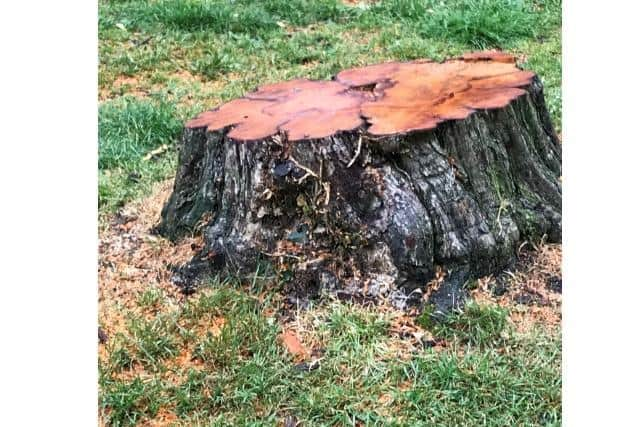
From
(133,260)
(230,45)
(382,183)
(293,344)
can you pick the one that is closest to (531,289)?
(382,183)

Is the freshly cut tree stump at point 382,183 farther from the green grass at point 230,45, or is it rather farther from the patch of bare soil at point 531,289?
the green grass at point 230,45

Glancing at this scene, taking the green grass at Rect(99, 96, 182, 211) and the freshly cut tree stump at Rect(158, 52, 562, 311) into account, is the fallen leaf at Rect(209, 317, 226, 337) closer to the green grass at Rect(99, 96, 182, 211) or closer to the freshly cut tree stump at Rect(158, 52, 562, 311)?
the freshly cut tree stump at Rect(158, 52, 562, 311)

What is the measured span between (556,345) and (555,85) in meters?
0.69

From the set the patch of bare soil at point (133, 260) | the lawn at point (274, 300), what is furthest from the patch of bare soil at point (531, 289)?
the patch of bare soil at point (133, 260)

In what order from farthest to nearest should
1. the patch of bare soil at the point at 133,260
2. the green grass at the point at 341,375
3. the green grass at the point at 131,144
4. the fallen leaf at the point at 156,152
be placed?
the fallen leaf at the point at 156,152 < the green grass at the point at 131,144 < the patch of bare soil at the point at 133,260 < the green grass at the point at 341,375

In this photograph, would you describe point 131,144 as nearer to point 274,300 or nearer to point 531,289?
point 274,300

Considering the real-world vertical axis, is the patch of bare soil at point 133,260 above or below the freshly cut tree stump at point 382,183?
below

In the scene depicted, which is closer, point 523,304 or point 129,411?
point 129,411

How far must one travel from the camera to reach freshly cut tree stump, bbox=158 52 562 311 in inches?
84.6

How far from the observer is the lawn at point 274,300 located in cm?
197

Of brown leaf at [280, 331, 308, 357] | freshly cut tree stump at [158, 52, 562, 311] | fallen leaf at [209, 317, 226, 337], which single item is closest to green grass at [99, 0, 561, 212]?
freshly cut tree stump at [158, 52, 562, 311]
